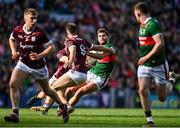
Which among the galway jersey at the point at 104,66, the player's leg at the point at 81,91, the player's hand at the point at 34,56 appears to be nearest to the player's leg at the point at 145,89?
the player's hand at the point at 34,56

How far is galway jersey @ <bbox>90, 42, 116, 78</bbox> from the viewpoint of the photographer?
64.1ft

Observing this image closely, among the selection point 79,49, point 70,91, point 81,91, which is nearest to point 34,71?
point 79,49

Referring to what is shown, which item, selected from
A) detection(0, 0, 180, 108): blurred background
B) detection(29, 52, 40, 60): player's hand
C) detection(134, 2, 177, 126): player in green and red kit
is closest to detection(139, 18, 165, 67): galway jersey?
detection(134, 2, 177, 126): player in green and red kit

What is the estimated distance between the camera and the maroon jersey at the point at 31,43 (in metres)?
16.2

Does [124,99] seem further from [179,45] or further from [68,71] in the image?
[68,71]

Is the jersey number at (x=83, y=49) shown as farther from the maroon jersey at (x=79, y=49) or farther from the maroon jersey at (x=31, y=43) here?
the maroon jersey at (x=31, y=43)

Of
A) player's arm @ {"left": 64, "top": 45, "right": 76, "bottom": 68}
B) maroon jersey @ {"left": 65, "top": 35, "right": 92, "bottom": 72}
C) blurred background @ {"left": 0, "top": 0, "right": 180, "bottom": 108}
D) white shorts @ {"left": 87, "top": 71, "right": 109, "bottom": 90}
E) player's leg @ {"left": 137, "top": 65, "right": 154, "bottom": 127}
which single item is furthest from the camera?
blurred background @ {"left": 0, "top": 0, "right": 180, "bottom": 108}

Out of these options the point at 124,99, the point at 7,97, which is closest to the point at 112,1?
the point at 124,99

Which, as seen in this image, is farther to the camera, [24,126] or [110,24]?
[110,24]

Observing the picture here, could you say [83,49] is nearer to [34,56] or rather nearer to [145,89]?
[34,56]

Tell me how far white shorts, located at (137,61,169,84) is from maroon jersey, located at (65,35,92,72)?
6.88ft

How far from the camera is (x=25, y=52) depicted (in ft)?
53.3

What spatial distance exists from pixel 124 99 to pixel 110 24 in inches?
227

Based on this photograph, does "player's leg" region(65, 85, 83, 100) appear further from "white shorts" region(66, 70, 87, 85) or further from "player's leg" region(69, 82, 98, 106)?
"white shorts" region(66, 70, 87, 85)
